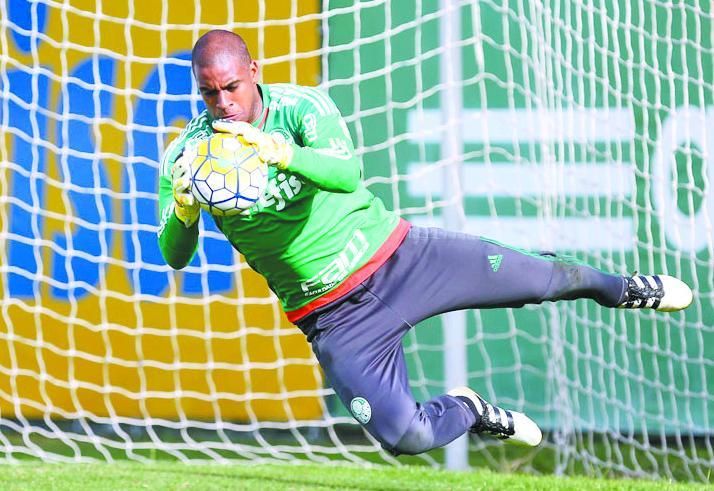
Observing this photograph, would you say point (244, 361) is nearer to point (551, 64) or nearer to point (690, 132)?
point (551, 64)

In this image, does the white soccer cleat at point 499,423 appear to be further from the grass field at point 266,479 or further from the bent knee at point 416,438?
the grass field at point 266,479

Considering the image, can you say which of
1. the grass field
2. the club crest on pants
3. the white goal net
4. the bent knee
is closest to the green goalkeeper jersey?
the club crest on pants

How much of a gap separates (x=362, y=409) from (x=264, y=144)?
1.04 m

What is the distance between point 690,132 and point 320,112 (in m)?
3.52

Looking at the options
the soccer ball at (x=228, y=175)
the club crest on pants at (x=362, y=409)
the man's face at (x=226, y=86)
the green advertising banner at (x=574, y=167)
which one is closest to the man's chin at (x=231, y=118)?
the man's face at (x=226, y=86)

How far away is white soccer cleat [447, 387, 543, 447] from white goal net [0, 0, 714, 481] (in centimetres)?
188

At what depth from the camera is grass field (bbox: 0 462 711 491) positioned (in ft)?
16.8

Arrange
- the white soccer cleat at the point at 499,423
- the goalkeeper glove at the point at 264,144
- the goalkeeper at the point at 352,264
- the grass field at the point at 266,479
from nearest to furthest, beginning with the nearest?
the goalkeeper glove at the point at 264,144, the goalkeeper at the point at 352,264, the white soccer cleat at the point at 499,423, the grass field at the point at 266,479

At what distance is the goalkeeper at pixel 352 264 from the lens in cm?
371

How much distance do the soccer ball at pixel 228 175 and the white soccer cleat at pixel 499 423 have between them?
120 centimetres

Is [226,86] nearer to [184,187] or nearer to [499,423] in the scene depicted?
[184,187]

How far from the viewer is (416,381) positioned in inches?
273

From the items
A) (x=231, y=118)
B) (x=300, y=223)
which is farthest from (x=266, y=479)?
(x=231, y=118)

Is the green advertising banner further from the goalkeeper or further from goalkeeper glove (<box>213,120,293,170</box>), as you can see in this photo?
goalkeeper glove (<box>213,120,293,170</box>)
